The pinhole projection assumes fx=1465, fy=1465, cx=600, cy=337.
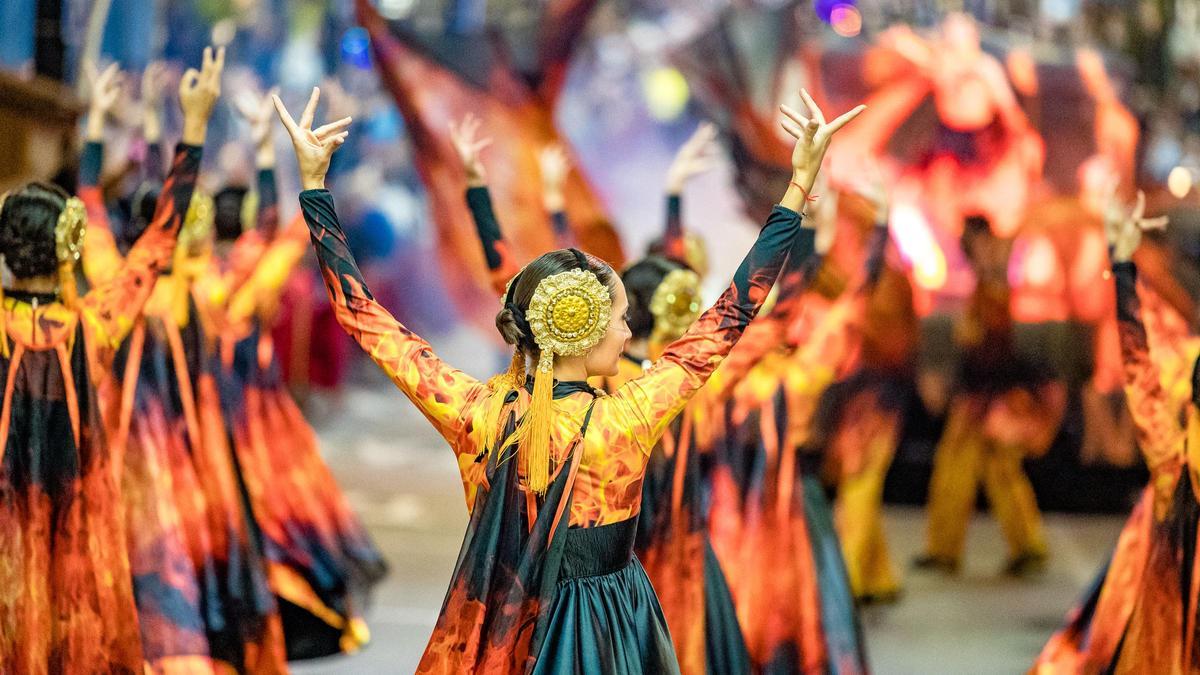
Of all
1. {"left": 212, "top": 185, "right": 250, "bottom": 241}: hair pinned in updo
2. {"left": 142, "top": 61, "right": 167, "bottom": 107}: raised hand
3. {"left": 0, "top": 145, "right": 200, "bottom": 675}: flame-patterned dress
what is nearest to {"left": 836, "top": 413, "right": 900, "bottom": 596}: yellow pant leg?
{"left": 212, "top": 185, "right": 250, "bottom": 241}: hair pinned in updo

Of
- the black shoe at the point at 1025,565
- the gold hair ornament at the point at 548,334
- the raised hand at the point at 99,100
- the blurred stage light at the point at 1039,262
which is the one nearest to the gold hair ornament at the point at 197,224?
the raised hand at the point at 99,100

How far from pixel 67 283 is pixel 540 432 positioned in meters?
1.52

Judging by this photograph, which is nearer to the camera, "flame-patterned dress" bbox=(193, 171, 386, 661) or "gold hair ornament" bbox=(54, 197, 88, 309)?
"gold hair ornament" bbox=(54, 197, 88, 309)

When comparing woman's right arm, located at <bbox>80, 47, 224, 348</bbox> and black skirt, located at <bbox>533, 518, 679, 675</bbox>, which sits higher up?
woman's right arm, located at <bbox>80, 47, 224, 348</bbox>

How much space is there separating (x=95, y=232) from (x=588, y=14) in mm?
6240

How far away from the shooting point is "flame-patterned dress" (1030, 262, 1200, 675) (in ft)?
12.6

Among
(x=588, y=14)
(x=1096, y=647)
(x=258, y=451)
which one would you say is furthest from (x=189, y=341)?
(x=588, y=14)

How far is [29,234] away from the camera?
3500 millimetres

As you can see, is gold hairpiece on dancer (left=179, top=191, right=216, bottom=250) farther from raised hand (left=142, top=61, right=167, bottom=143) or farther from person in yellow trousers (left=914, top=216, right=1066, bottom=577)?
person in yellow trousers (left=914, top=216, right=1066, bottom=577)

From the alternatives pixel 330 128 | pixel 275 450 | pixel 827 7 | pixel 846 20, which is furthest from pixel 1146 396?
pixel 827 7

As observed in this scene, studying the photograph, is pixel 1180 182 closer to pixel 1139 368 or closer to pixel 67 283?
pixel 1139 368

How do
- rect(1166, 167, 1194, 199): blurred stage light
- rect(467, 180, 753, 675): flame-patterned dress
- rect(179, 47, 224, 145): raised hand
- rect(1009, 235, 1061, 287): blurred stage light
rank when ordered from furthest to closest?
rect(1009, 235, 1061, 287): blurred stage light
rect(1166, 167, 1194, 199): blurred stage light
rect(467, 180, 753, 675): flame-patterned dress
rect(179, 47, 224, 145): raised hand

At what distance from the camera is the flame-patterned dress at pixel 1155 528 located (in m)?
3.84

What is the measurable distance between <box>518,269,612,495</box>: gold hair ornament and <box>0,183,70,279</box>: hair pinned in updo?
1454 millimetres
